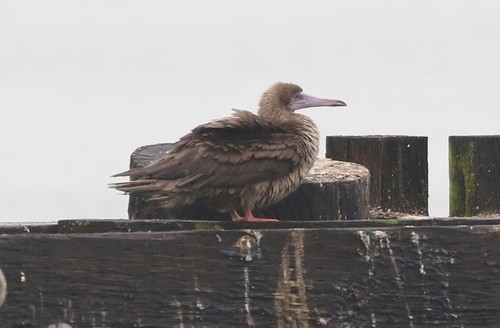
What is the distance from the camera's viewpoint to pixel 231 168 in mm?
6699

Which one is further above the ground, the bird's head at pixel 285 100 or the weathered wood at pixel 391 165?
the bird's head at pixel 285 100

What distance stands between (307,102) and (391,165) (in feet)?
2.09

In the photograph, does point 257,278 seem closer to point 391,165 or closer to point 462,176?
point 391,165

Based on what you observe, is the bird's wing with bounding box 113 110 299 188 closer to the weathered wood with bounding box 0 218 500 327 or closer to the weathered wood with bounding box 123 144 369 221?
the weathered wood with bounding box 123 144 369 221

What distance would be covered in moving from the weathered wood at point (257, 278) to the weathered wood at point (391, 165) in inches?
167

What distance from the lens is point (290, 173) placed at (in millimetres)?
6676

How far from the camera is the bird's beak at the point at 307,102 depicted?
8.20 m

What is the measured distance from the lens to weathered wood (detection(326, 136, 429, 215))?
8000 millimetres

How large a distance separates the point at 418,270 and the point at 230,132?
3.01 m

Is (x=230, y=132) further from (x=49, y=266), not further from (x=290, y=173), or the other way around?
(x=49, y=266)

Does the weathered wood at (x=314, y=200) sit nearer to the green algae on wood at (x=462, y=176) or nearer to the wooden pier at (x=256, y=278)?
the green algae on wood at (x=462, y=176)

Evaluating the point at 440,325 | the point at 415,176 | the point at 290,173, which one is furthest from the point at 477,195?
the point at 440,325

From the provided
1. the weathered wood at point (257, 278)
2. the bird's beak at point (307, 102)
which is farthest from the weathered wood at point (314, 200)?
the weathered wood at point (257, 278)

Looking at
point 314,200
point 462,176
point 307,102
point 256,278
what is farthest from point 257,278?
point 462,176
